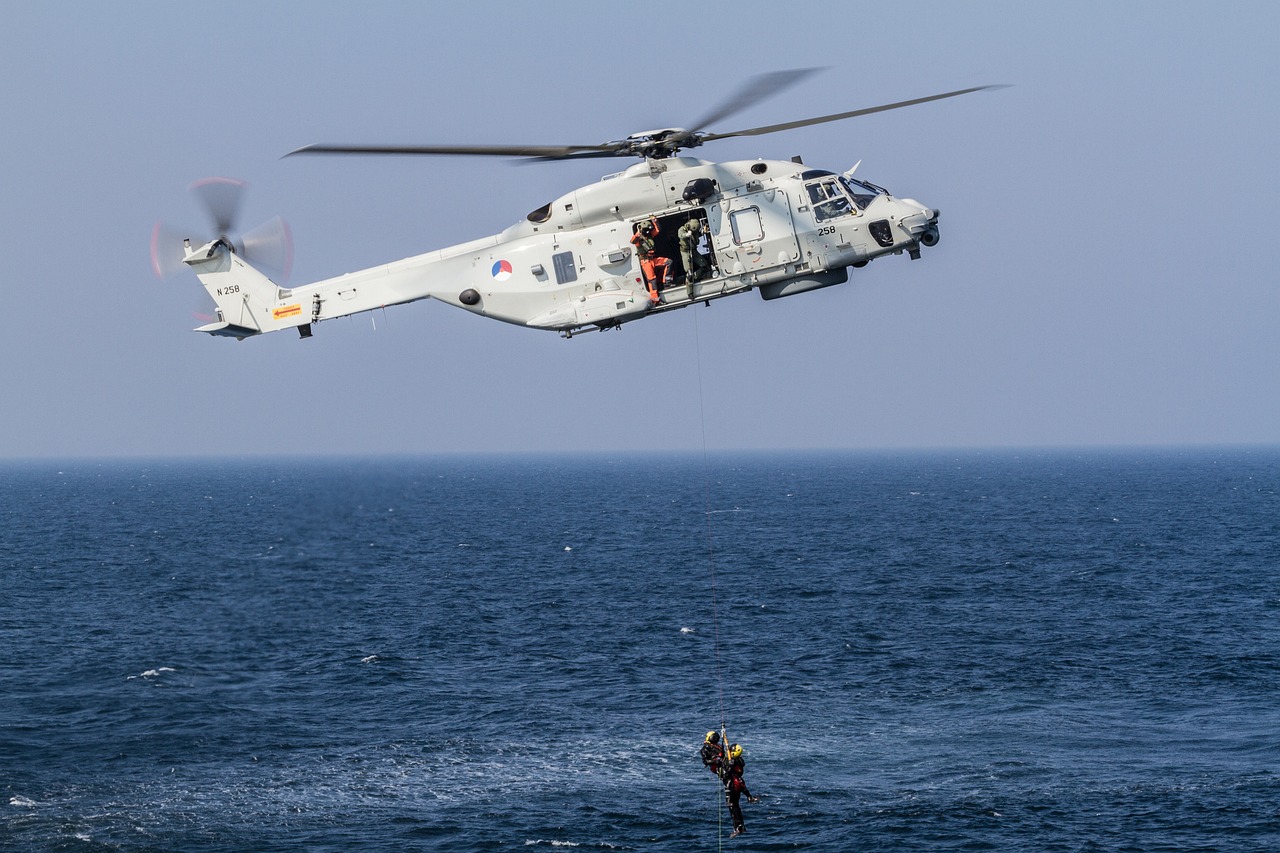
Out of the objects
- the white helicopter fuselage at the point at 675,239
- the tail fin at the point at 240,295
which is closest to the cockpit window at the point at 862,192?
the white helicopter fuselage at the point at 675,239

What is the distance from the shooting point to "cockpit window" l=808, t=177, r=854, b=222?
115ft

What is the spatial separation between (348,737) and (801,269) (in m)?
45.0

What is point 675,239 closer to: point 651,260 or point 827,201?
point 651,260

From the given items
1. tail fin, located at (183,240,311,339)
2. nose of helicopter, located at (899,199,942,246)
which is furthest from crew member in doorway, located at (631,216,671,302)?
tail fin, located at (183,240,311,339)

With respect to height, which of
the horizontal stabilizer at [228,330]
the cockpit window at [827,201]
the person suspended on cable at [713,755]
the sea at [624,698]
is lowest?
the sea at [624,698]

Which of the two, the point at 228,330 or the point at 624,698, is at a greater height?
the point at 228,330

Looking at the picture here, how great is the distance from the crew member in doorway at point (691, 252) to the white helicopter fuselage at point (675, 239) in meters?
0.10

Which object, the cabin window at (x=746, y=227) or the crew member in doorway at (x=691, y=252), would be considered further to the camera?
the cabin window at (x=746, y=227)

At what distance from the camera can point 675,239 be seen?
3472 cm

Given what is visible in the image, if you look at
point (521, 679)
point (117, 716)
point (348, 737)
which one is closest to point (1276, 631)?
point (521, 679)

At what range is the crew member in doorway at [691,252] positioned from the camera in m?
34.4

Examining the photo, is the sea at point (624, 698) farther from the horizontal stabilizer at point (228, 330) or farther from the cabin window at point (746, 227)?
the cabin window at point (746, 227)

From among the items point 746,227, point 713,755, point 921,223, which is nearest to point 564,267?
point 746,227

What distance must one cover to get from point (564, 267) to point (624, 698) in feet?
146
